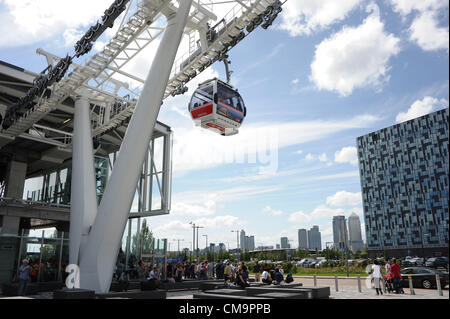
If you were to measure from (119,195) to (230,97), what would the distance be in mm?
6005

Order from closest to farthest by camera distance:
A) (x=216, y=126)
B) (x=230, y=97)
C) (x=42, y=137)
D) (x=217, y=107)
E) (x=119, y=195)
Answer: (x=119, y=195), (x=217, y=107), (x=216, y=126), (x=230, y=97), (x=42, y=137)

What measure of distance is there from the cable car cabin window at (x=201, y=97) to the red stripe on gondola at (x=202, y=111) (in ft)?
0.43

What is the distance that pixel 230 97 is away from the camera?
14742 mm

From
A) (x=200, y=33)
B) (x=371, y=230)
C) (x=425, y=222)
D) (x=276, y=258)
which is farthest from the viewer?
(x=371, y=230)

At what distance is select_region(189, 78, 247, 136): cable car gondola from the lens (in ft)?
45.9

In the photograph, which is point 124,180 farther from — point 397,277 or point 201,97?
point 397,277

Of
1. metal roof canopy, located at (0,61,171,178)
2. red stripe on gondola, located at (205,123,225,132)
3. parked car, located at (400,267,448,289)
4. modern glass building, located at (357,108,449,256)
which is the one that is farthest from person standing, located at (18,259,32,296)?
modern glass building, located at (357,108,449,256)

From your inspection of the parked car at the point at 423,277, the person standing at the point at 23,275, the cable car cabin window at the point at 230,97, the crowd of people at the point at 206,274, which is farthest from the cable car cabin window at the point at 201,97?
the parked car at the point at 423,277

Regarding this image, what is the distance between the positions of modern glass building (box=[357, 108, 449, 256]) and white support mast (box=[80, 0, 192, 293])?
5699 centimetres

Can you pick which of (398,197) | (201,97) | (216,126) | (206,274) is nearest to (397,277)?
(216,126)
